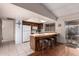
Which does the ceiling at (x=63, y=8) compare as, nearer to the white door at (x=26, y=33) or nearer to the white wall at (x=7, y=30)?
the white door at (x=26, y=33)

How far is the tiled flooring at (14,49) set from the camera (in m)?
1.81

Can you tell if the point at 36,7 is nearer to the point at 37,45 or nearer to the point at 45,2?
the point at 45,2

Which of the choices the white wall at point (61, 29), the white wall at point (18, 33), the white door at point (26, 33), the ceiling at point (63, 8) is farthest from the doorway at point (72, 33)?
the white wall at point (18, 33)

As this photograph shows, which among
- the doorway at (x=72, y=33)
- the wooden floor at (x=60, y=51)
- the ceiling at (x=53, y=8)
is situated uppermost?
the ceiling at (x=53, y=8)

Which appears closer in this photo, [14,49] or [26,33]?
[14,49]

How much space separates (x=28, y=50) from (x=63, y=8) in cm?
135

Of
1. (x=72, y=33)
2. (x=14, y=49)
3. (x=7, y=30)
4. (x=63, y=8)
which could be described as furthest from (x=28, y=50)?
(x=63, y=8)

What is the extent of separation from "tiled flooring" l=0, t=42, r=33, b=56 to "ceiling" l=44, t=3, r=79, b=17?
1.09m

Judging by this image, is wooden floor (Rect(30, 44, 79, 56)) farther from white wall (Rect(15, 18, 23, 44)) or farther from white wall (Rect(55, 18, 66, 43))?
white wall (Rect(15, 18, 23, 44))

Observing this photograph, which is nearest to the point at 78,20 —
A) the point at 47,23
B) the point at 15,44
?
the point at 47,23

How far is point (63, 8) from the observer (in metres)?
1.89

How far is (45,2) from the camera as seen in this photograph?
5.90 ft

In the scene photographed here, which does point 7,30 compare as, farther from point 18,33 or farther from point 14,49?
point 14,49

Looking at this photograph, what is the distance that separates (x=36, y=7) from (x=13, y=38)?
37.0 inches
